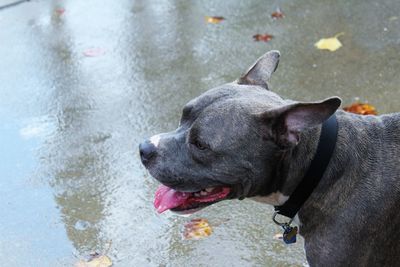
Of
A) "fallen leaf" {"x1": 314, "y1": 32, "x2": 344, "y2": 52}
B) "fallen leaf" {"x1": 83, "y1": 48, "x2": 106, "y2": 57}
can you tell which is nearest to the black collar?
"fallen leaf" {"x1": 314, "y1": 32, "x2": 344, "y2": 52}

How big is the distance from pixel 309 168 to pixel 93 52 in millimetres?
3779

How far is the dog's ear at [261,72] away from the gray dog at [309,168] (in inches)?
9.8

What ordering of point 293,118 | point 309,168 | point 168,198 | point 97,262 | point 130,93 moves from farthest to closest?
1. point 130,93
2. point 97,262
3. point 168,198
4. point 309,168
5. point 293,118

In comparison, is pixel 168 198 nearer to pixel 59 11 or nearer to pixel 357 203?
pixel 357 203

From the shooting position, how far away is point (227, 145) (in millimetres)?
2738

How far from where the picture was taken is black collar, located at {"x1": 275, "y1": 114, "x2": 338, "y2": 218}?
8.90 ft

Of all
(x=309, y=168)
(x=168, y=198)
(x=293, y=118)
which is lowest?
(x=168, y=198)

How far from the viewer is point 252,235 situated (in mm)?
3795

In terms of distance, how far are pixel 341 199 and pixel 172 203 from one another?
0.83 metres

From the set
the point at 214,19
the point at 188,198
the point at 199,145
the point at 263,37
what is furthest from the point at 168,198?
the point at 214,19

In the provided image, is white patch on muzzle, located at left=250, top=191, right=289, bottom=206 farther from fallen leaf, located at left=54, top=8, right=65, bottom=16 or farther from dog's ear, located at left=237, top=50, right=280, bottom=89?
fallen leaf, located at left=54, top=8, right=65, bottom=16

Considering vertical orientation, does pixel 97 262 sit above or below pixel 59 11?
below

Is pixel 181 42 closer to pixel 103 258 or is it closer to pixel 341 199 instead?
pixel 103 258

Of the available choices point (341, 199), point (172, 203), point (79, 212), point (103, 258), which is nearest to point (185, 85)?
point (79, 212)
